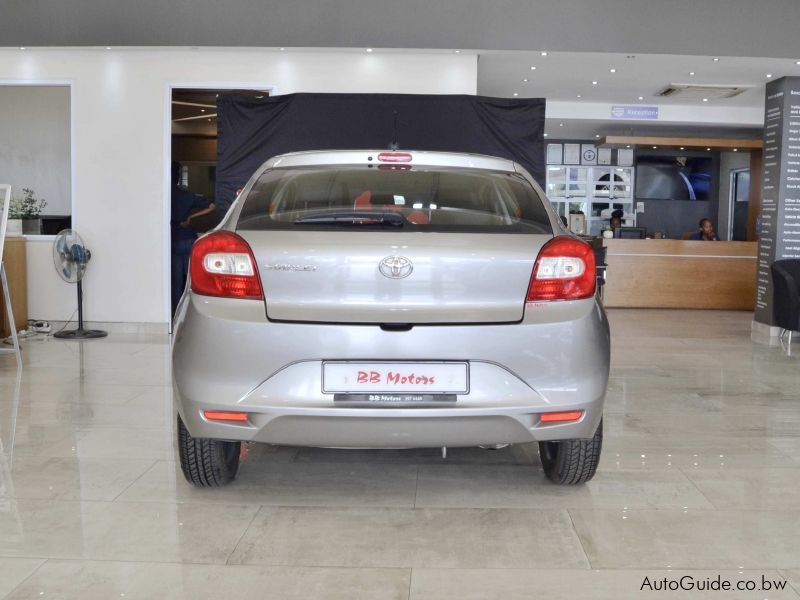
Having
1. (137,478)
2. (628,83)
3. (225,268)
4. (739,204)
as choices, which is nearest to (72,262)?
(137,478)

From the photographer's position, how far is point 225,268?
2.72m

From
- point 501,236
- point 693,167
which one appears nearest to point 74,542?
point 501,236

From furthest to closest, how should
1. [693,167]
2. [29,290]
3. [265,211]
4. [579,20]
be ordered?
[693,167]
[29,290]
[579,20]
[265,211]

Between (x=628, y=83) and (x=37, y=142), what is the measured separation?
22.0 ft

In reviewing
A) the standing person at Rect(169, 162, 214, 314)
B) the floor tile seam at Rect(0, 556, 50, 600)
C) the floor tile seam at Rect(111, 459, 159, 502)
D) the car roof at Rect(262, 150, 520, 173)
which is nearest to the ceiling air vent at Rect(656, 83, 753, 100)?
the standing person at Rect(169, 162, 214, 314)

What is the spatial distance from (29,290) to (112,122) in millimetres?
1815

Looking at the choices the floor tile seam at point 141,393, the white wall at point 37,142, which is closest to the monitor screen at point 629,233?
the white wall at point 37,142

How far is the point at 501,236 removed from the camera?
279 cm

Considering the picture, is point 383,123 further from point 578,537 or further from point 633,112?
point 633,112

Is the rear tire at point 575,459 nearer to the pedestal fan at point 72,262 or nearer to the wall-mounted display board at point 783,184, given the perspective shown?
the pedestal fan at point 72,262

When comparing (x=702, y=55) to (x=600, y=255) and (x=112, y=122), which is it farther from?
(x=112, y=122)

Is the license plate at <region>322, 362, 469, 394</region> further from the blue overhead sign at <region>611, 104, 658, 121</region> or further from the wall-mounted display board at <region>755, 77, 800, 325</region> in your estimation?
the blue overhead sign at <region>611, 104, 658, 121</region>

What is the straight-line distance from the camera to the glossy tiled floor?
241 centimetres

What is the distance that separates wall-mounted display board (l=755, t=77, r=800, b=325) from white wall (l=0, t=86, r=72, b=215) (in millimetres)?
7046
